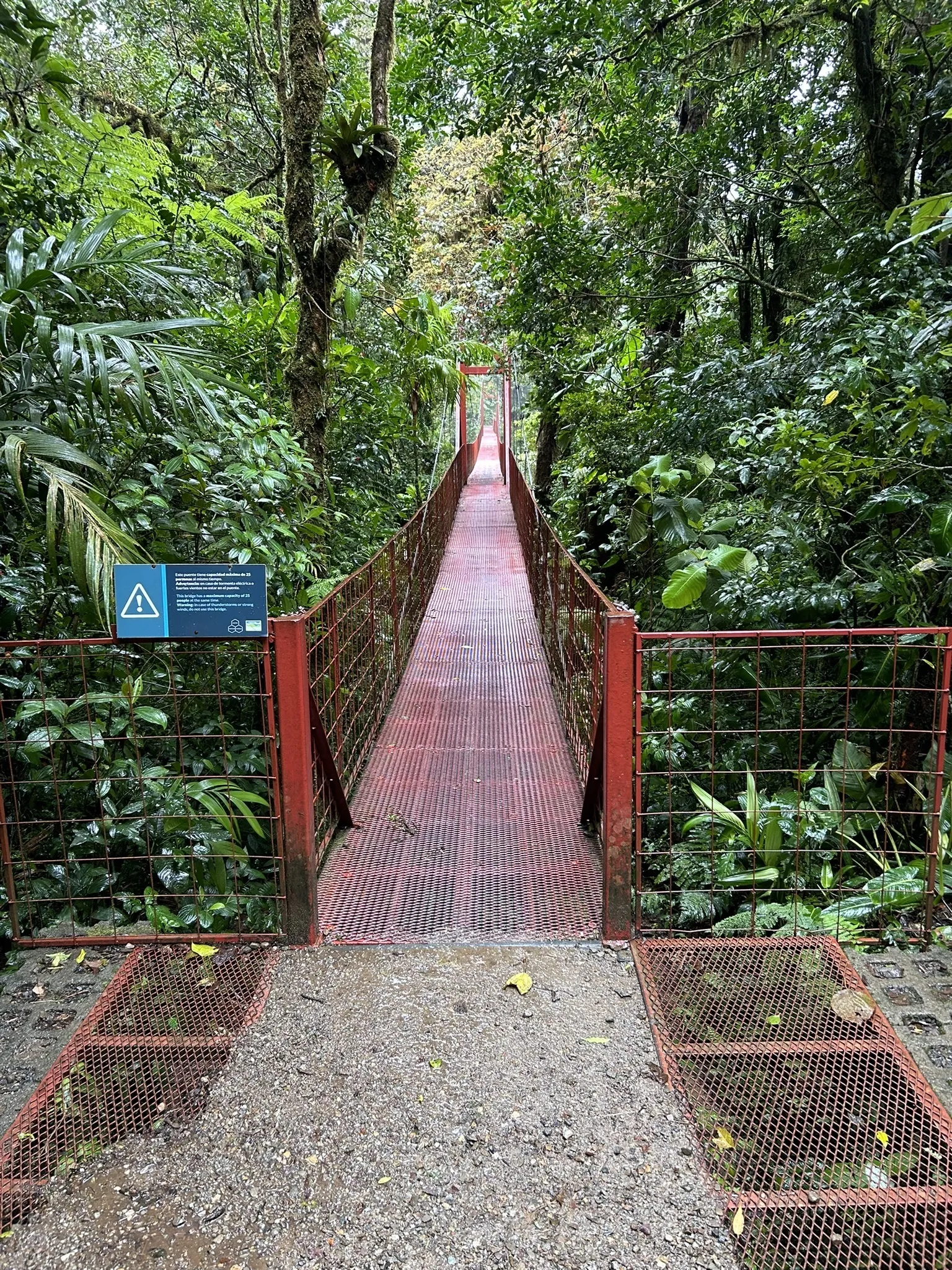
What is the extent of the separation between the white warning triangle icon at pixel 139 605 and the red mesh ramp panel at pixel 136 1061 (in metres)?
1.13

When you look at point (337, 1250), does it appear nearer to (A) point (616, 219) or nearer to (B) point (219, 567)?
(B) point (219, 567)

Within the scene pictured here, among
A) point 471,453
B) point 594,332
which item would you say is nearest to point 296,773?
point 594,332

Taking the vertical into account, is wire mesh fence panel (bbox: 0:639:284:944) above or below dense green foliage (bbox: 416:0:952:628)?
below

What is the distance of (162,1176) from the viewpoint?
1888mm

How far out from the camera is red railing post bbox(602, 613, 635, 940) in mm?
2598

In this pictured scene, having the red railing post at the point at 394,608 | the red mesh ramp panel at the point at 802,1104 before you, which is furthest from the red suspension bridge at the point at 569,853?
the red railing post at the point at 394,608

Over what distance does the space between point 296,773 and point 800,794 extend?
1.67 metres

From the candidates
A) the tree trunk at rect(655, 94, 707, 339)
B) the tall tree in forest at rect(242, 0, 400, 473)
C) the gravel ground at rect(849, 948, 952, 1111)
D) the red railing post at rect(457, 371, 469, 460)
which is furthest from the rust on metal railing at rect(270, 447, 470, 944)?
the red railing post at rect(457, 371, 469, 460)

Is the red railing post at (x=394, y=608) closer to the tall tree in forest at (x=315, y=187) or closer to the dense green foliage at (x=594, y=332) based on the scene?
the dense green foliage at (x=594, y=332)

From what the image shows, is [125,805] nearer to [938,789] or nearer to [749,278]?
[938,789]

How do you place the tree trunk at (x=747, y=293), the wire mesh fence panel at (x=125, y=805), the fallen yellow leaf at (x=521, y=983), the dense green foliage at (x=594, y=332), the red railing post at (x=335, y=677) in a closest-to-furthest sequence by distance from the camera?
the fallen yellow leaf at (x=521, y=983) < the wire mesh fence panel at (x=125, y=805) < the dense green foliage at (x=594, y=332) < the red railing post at (x=335, y=677) < the tree trunk at (x=747, y=293)

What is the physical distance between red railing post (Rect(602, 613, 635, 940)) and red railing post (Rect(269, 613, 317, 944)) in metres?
0.99

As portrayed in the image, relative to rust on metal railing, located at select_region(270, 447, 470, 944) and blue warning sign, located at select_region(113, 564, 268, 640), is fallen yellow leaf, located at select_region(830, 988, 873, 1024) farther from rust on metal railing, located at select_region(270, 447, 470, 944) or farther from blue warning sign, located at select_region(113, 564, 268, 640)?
blue warning sign, located at select_region(113, 564, 268, 640)

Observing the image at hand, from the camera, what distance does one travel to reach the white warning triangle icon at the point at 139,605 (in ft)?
8.29
